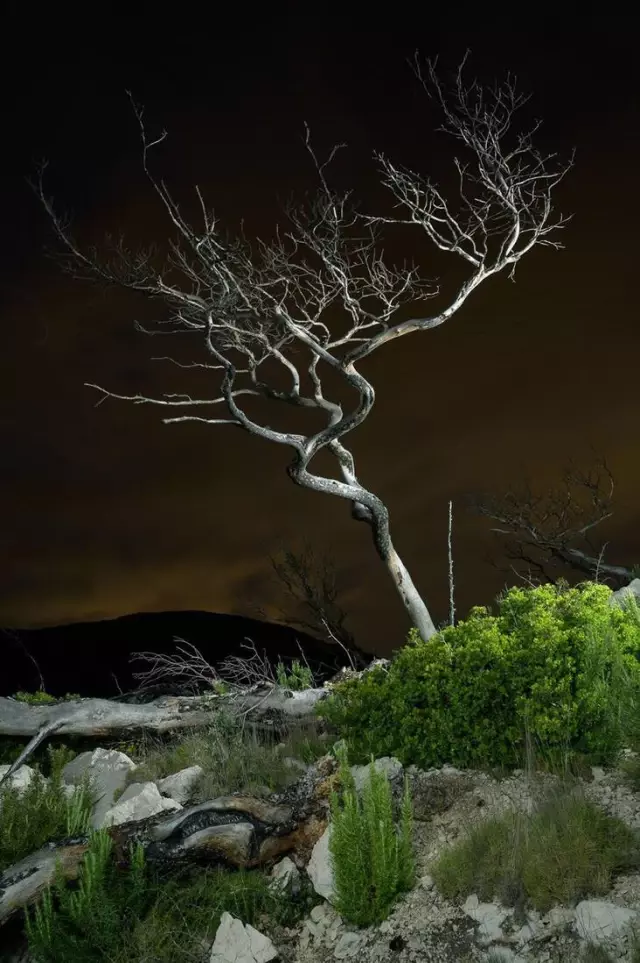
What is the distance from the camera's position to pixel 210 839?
20.2ft

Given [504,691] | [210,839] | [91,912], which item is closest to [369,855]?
[210,839]

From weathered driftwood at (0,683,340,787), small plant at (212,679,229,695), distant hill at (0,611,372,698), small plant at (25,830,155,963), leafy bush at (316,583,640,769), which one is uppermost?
leafy bush at (316,583,640,769)

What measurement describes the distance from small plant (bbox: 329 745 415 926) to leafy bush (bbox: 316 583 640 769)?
1.59m

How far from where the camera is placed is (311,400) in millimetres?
15281

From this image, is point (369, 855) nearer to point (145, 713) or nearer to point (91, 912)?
point (91, 912)

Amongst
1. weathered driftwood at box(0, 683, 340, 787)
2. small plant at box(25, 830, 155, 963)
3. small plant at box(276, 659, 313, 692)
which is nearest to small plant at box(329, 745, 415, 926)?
small plant at box(25, 830, 155, 963)

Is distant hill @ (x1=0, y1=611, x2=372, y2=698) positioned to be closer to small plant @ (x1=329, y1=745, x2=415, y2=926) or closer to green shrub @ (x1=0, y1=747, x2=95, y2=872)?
green shrub @ (x1=0, y1=747, x2=95, y2=872)

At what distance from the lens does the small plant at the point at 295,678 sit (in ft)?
38.4

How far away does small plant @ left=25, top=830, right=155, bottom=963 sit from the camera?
5.34m

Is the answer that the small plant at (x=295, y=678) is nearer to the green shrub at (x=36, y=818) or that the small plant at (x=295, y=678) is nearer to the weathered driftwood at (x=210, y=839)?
the green shrub at (x=36, y=818)

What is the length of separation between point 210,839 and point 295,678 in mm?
5893

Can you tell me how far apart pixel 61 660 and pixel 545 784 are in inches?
1468

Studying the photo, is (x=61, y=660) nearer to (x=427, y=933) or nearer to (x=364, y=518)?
(x=364, y=518)

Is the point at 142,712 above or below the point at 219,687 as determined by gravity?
below
